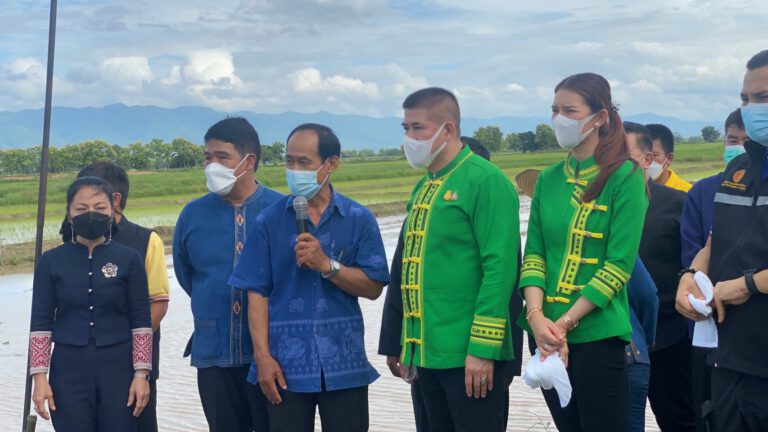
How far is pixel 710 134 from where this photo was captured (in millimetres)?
94062

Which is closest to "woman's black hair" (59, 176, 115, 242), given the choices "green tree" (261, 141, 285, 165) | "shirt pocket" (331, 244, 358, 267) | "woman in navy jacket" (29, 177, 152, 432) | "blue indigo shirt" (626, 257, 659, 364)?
"woman in navy jacket" (29, 177, 152, 432)

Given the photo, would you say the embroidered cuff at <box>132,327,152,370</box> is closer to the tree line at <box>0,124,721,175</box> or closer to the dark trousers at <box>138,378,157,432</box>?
the dark trousers at <box>138,378,157,432</box>

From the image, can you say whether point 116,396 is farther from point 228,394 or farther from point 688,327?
point 688,327

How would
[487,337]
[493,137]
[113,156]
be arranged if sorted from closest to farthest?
[487,337], [113,156], [493,137]

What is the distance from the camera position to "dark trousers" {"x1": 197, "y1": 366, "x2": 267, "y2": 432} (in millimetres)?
4383

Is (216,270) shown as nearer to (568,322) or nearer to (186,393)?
(568,322)

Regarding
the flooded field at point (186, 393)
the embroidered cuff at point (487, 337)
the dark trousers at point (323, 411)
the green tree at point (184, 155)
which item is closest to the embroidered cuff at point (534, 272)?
the embroidered cuff at point (487, 337)

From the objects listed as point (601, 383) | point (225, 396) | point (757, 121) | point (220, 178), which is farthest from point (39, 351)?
point (757, 121)

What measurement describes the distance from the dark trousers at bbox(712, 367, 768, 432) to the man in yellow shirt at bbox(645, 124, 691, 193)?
2561mm

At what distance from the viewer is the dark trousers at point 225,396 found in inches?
173

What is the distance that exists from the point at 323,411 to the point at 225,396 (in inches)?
25.2

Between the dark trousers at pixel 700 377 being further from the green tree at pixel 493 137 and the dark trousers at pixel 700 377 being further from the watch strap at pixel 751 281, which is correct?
the green tree at pixel 493 137

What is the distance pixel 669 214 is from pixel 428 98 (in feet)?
6.07

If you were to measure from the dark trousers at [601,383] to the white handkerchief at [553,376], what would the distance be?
0.14 meters
